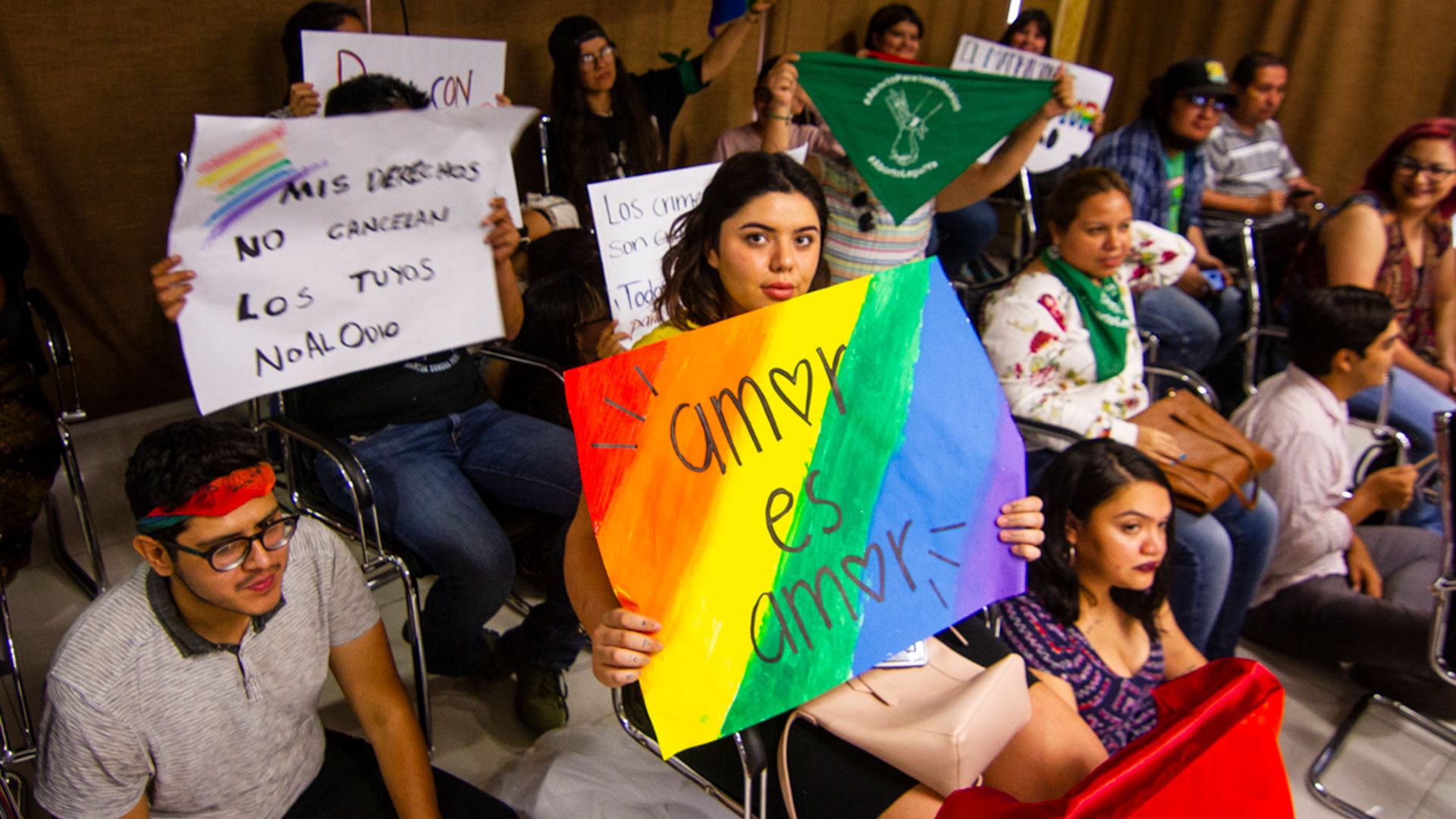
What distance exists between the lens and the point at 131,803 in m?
1.28

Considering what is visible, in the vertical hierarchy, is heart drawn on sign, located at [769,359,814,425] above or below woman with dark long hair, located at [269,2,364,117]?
below

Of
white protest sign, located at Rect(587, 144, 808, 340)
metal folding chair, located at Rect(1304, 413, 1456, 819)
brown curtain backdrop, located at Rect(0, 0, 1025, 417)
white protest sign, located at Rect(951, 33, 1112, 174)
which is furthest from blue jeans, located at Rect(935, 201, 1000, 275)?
metal folding chair, located at Rect(1304, 413, 1456, 819)

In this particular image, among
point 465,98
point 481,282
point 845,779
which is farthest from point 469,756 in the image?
point 465,98

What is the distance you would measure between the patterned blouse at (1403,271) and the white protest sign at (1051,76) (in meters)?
1.09

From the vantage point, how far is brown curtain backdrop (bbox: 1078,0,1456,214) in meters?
5.14

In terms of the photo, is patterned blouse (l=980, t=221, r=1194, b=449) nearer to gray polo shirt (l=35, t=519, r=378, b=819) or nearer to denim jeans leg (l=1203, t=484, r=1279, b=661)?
denim jeans leg (l=1203, t=484, r=1279, b=661)

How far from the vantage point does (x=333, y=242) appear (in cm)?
180

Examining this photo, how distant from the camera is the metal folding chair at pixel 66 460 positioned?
2.16 meters

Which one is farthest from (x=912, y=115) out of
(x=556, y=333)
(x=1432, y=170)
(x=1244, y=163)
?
(x=1244, y=163)

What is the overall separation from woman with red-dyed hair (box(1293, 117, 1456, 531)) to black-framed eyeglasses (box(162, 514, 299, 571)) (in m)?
3.32

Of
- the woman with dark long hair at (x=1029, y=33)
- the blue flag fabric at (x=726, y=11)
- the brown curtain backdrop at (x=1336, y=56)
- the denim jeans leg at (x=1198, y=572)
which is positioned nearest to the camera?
the denim jeans leg at (x=1198, y=572)

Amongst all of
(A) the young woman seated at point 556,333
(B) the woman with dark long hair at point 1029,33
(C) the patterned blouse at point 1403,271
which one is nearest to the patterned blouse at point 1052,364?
(A) the young woman seated at point 556,333

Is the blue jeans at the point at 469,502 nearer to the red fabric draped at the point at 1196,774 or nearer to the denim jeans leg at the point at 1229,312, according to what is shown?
the red fabric draped at the point at 1196,774

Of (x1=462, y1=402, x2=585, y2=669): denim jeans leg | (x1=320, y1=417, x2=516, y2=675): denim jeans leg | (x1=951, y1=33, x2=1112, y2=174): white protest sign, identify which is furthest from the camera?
(x1=951, y1=33, x2=1112, y2=174): white protest sign
